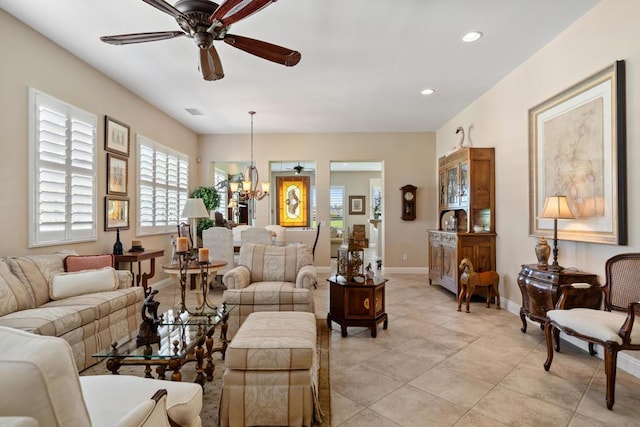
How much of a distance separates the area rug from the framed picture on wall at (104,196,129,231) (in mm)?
2142

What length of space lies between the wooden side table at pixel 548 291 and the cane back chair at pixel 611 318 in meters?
0.12

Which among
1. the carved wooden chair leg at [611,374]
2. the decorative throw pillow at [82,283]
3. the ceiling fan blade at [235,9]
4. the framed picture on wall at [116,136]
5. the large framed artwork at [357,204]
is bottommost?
the carved wooden chair leg at [611,374]

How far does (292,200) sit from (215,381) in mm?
7754

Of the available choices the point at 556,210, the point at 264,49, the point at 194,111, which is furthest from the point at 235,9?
the point at 194,111

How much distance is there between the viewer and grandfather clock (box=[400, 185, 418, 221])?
6996 millimetres

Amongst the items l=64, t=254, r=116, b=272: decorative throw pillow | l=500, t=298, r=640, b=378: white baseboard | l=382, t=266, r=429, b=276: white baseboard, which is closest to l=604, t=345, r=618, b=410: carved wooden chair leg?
l=500, t=298, r=640, b=378: white baseboard

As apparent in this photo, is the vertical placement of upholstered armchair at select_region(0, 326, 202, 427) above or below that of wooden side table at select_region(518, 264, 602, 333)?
above

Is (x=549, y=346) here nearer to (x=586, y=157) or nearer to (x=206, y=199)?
(x=586, y=157)

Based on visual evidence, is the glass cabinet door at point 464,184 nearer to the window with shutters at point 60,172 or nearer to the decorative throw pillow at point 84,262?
the decorative throw pillow at point 84,262

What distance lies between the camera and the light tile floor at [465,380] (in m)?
2.01

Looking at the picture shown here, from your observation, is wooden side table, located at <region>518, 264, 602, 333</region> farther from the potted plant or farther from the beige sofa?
the potted plant

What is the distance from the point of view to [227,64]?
12.9 feet

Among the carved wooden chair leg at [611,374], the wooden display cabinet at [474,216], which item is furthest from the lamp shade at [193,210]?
the carved wooden chair leg at [611,374]

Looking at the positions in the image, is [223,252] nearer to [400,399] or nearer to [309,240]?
[309,240]
